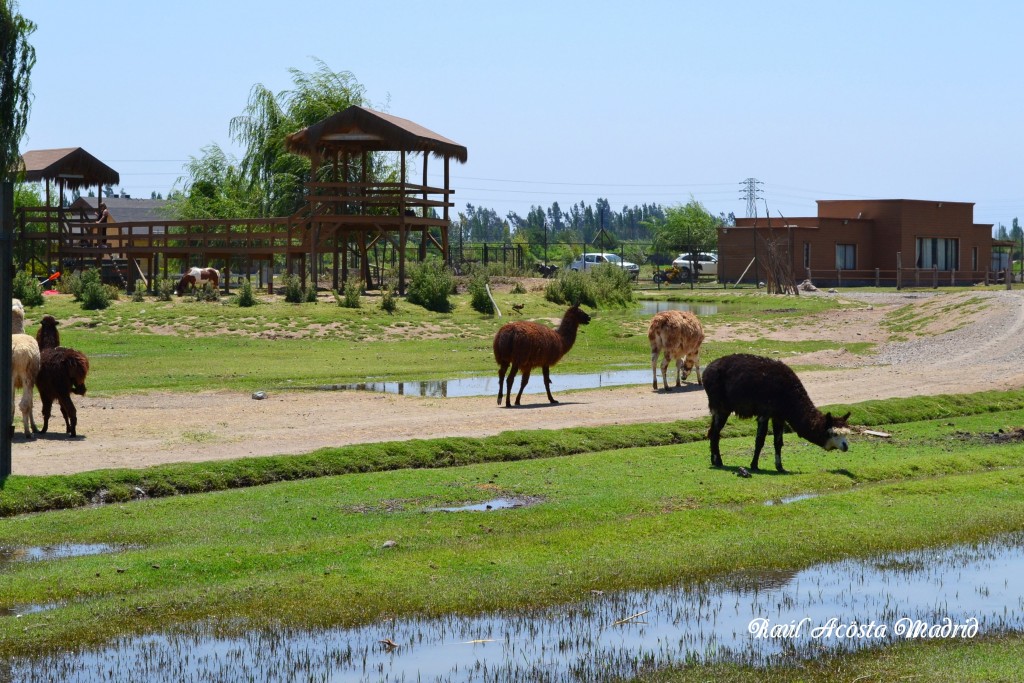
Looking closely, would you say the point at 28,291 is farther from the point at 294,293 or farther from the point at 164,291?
the point at 294,293

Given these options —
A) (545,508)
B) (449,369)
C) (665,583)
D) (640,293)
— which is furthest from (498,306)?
(665,583)

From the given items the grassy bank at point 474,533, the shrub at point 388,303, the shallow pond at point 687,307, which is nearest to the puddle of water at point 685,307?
the shallow pond at point 687,307

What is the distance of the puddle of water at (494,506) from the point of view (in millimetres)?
12914

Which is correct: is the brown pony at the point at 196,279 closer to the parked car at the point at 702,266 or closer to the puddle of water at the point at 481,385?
the puddle of water at the point at 481,385

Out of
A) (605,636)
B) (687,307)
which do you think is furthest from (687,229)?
(605,636)

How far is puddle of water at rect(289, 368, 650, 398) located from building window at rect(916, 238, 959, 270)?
150 feet

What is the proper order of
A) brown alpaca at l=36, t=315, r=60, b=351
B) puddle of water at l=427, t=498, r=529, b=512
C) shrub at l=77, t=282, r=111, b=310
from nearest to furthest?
puddle of water at l=427, t=498, r=529, b=512 → brown alpaca at l=36, t=315, r=60, b=351 → shrub at l=77, t=282, r=111, b=310

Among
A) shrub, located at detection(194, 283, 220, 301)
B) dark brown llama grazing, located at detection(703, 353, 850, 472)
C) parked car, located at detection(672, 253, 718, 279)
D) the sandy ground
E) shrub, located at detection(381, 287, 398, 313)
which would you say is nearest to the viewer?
dark brown llama grazing, located at detection(703, 353, 850, 472)

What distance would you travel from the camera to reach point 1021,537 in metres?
12.1

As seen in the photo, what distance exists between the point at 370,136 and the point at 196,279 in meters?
8.08

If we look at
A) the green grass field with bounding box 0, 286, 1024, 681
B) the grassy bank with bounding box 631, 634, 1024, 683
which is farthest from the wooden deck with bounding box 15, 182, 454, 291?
the grassy bank with bounding box 631, 634, 1024, 683

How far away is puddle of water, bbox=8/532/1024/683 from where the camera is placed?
26.6 ft

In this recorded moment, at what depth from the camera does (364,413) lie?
66.3ft

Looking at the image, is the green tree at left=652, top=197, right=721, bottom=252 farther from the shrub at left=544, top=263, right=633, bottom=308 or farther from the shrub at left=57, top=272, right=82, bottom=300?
the shrub at left=57, top=272, right=82, bottom=300
